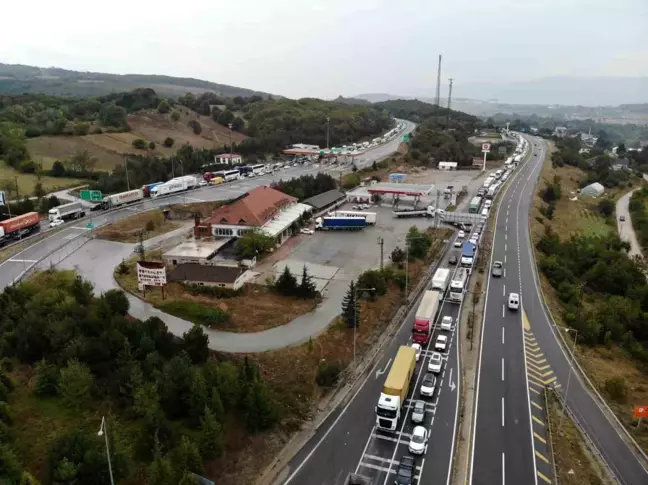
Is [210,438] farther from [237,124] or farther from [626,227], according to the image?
[237,124]

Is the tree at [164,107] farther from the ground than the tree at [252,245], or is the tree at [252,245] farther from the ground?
the tree at [164,107]

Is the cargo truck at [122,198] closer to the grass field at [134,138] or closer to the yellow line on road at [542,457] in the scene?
the grass field at [134,138]

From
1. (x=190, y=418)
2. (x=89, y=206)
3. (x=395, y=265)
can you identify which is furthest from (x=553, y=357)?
(x=89, y=206)

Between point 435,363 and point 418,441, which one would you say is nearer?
point 418,441

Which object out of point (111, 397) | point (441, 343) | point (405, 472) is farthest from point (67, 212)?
point (405, 472)

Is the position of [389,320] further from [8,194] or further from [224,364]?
[8,194]

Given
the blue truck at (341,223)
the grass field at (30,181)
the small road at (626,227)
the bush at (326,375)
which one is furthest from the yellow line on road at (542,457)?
the grass field at (30,181)

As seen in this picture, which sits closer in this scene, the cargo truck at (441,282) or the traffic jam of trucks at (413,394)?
the traffic jam of trucks at (413,394)

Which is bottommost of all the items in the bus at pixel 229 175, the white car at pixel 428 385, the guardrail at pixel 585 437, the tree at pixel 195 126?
the guardrail at pixel 585 437
